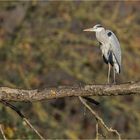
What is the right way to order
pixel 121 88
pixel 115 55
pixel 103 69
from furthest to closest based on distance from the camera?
pixel 103 69 < pixel 115 55 < pixel 121 88

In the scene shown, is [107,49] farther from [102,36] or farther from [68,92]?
[68,92]

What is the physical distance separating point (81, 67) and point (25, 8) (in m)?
1.37

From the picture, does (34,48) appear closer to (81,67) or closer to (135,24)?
(81,67)

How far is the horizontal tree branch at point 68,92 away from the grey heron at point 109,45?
799mm

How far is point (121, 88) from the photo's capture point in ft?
11.3

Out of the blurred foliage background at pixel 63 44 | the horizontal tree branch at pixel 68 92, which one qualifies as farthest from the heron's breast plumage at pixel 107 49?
the blurred foliage background at pixel 63 44

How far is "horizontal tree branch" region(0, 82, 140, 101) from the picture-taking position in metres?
3.42

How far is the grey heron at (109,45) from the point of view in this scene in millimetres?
4228

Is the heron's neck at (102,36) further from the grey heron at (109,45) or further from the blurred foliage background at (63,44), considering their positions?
the blurred foliage background at (63,44)

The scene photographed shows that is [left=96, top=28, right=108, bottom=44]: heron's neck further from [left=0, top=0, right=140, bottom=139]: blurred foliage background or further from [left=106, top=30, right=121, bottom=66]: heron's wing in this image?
[left=0, top=0, right=140, bottom=139]: blurred foliage background

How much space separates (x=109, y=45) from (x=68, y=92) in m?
0.93

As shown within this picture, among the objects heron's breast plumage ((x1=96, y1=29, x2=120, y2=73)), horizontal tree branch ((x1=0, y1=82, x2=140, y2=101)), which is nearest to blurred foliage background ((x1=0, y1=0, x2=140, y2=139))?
heron's breast plumage ((x1=96, y1=29, x2=120, y2=73))

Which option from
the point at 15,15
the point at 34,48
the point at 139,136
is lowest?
the point at 139,136

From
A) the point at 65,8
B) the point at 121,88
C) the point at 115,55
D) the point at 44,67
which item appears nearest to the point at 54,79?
the point at 44,67
